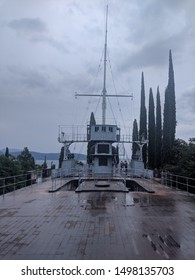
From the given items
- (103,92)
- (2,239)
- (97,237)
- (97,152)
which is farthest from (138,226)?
(103,92)

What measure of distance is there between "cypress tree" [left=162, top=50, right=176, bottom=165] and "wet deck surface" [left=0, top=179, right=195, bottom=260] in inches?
771

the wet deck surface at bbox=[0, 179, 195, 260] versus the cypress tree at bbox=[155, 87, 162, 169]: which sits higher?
the cypress tree at bbox=[155, 87, 162, 169]

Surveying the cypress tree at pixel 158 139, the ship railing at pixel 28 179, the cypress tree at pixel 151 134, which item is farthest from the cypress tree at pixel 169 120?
the ship railing at pixel 28 179

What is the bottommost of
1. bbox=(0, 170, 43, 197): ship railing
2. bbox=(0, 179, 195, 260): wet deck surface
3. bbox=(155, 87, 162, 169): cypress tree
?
bbox=(0, 179, 195, 260): wet deck surface

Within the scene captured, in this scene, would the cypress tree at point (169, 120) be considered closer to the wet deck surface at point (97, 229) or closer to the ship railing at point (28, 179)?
the ship railing at point (28, 179)

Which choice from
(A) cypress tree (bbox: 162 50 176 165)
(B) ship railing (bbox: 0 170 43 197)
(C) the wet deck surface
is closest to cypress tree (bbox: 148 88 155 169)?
(A) cypress tree (bbox: 162 50 176 165)

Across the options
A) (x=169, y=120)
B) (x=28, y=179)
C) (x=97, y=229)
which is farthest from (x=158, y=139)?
(x=97, y=229)

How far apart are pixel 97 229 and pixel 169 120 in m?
26.5

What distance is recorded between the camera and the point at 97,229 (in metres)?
7.88

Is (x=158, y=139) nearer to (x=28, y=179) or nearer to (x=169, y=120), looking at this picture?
(x=169, y=120)

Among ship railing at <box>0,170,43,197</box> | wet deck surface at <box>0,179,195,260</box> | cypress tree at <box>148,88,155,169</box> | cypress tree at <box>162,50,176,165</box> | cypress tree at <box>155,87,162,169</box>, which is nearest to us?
wet deck surface at <box>0,179,195,260</box>

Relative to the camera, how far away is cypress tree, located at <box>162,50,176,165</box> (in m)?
32.4

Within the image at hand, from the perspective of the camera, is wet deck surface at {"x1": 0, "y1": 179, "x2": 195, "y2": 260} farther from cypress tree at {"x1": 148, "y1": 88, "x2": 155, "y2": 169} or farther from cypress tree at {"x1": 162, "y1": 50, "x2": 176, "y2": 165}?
cypress tree at {"x1": 148, "y1": 88, "x2": 155, "y2": 169}
